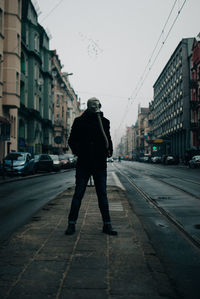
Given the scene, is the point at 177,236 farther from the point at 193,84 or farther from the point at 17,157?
the point at 193,84


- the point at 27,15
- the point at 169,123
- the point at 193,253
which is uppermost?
the point at 27,15

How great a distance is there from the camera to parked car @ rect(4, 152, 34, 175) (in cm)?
2136

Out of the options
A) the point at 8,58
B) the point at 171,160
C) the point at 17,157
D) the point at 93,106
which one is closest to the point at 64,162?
the point at 8,58

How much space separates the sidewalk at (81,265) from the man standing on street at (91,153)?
0.33 metres

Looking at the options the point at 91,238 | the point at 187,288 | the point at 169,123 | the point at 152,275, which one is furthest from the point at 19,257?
the point at 169,123

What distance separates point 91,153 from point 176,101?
61752 millimetres

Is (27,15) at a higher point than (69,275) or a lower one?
higher

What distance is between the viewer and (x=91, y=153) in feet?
14.9

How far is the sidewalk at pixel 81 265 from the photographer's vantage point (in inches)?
103

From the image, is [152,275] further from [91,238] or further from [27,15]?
[27,15]

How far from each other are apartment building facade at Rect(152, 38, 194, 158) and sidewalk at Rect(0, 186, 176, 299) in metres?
49.7

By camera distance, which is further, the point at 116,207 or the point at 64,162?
the point at 64,162

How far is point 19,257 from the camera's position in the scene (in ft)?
11.3

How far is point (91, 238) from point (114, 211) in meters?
2.21
